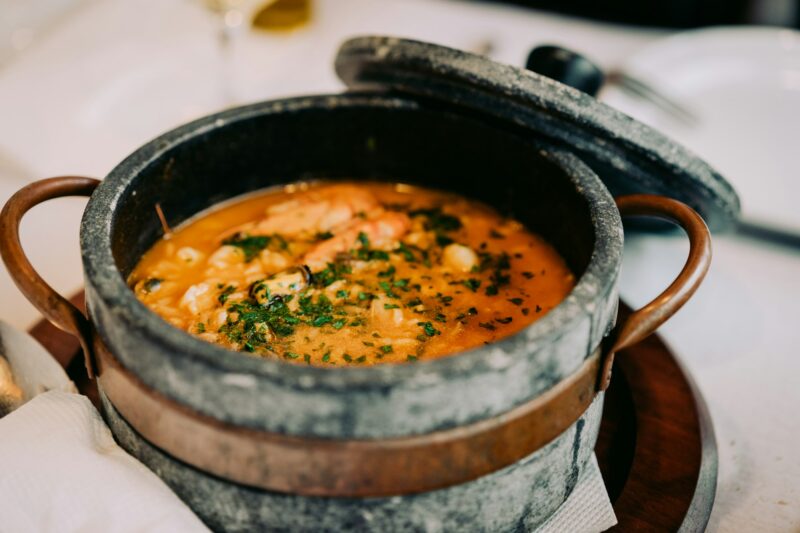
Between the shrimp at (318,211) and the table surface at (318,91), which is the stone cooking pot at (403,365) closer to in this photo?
the shrimp at (318,211)

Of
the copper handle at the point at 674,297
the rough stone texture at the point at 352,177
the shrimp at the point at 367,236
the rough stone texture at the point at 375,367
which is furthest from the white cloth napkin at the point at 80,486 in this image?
the shrimp at the point at 367,236

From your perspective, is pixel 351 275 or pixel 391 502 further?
pixel 351 275

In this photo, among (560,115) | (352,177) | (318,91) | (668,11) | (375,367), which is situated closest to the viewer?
(375,367)

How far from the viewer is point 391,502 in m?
1.00

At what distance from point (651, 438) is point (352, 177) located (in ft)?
3.06

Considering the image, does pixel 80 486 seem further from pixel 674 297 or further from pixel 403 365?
pixel 674 297

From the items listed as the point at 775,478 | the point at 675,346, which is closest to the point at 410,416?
the point at 775,478

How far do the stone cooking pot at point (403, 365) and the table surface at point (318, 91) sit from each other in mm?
427

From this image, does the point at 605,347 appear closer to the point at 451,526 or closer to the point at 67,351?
the point at 451,526

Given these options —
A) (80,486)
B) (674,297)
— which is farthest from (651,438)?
(80,486)

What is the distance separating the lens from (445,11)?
3.18 metres

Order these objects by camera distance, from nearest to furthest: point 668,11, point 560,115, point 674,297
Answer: point 674,297 → point 560,115 → point 668,11

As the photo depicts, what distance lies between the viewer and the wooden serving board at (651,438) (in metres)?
1.24

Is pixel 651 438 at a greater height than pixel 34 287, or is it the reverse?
pixel 34 287
